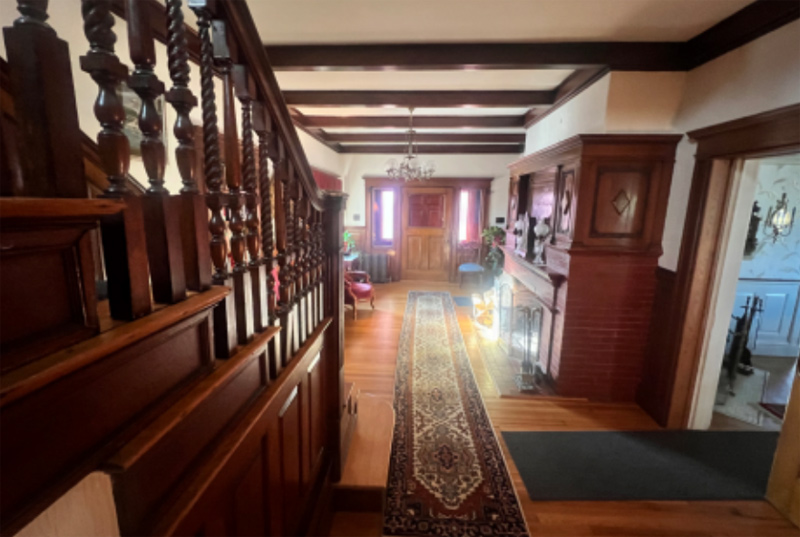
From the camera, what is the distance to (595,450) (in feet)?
7.71

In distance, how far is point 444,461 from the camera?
2.26 m

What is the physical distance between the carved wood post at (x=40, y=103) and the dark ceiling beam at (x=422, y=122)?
14.6 feet

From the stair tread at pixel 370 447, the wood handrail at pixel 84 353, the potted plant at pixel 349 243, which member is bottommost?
the stair tread at pixel 370 447

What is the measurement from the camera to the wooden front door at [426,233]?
698 centimetres

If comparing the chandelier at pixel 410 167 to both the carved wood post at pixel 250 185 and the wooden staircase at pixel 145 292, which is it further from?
the wooden staircase at pixel 145 292

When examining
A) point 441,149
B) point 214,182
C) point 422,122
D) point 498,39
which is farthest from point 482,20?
point 441,149

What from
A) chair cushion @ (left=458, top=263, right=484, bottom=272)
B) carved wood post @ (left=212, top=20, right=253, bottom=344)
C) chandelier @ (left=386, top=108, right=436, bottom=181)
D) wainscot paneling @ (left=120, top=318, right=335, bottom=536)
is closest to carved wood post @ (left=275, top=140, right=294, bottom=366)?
wainscot paneling @ (left=120, top=318, right=335, bottom=536)

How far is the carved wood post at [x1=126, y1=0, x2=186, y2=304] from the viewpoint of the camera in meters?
0.60

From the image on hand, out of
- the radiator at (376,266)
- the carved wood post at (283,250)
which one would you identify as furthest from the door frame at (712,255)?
the radiator at (376,266)

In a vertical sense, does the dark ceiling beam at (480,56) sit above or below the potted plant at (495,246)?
above

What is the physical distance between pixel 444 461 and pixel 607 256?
199 centimetres

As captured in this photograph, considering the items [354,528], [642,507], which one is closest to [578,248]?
[642,507]

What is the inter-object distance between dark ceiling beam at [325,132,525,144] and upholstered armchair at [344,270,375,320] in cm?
234

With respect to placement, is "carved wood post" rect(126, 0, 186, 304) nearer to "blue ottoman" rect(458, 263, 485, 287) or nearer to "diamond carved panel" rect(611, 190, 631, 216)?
"diamond carved panel" rect(611, 190, 631, 216)
